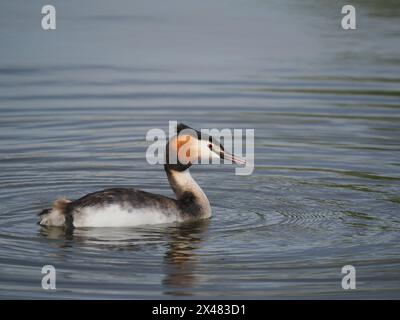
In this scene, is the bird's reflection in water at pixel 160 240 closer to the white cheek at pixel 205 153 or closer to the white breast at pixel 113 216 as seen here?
the white breast at pixel 113 216

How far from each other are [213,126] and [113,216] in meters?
4.75

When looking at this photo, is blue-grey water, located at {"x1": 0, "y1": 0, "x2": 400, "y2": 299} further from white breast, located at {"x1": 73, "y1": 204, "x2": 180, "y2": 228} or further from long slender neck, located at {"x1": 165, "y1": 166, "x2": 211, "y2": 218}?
long slender neck, located at {"x1": 165, "y1": 166, "x2": 211, "y2": 218}

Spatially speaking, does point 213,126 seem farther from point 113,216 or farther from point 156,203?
point 113,216

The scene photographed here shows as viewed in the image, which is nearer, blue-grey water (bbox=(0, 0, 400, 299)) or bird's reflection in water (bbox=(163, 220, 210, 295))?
bird's reflection in water (bbox=(163, 220, 210, 295))

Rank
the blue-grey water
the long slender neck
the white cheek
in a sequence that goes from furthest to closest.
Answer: the white cheek
the long slender neck
the blue-grey water

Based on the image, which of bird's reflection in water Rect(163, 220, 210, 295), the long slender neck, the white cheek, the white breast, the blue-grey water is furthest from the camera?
the white cheek

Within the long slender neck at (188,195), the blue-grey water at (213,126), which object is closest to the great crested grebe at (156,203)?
the long slender neck at (188,195)

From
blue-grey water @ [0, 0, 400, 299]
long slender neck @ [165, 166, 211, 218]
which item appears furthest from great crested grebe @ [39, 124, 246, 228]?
blue-grey water @ [0, 0, 400, 299]

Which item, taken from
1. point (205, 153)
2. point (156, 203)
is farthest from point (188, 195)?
point (156, 203)

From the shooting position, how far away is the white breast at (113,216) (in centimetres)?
1191

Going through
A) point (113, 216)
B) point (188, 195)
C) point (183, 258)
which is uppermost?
point (188, 195)

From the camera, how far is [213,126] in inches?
649

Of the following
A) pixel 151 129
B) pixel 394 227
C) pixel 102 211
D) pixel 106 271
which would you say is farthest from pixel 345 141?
pixel 106 271

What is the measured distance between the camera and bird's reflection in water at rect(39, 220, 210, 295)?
10.8 meters
